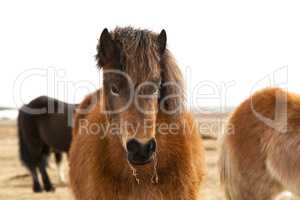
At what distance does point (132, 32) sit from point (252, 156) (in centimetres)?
237

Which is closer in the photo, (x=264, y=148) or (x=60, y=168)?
(x=264, y=148)

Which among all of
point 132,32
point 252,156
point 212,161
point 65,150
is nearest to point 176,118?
point 132,32

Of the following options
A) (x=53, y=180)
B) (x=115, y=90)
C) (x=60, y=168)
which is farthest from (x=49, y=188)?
(x=115, y=90)

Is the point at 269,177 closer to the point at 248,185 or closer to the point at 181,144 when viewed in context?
the point at 248,185

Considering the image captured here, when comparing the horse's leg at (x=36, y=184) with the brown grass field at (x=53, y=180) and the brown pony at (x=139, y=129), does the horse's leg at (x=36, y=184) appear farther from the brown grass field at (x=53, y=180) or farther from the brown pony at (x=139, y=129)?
the brown pony at (x=139, y=129)

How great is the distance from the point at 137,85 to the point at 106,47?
1.43 ft

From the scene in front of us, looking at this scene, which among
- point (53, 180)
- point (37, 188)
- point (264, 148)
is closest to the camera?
point (264, 148)

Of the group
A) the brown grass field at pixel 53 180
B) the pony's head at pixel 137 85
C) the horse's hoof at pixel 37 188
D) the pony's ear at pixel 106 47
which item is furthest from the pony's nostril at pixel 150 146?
the horse's hoof at pixel 37 188

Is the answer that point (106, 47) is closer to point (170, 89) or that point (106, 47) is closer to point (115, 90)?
point (115, 90)

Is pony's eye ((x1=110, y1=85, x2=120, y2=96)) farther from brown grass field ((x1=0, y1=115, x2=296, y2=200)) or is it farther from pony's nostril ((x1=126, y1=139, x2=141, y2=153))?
brown grass field ((x1=0, y1=115, x2=296, y2=200))

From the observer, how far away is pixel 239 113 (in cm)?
526

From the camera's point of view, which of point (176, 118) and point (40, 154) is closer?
point (176, 118)

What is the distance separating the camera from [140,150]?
294 cm

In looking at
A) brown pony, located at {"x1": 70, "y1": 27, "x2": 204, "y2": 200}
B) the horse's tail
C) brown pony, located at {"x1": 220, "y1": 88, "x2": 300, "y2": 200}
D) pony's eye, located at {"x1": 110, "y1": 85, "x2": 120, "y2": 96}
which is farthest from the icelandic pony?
pony's eye, located at {"x1": 110, "y1": 85, "x2": 120, "y2": 96}
